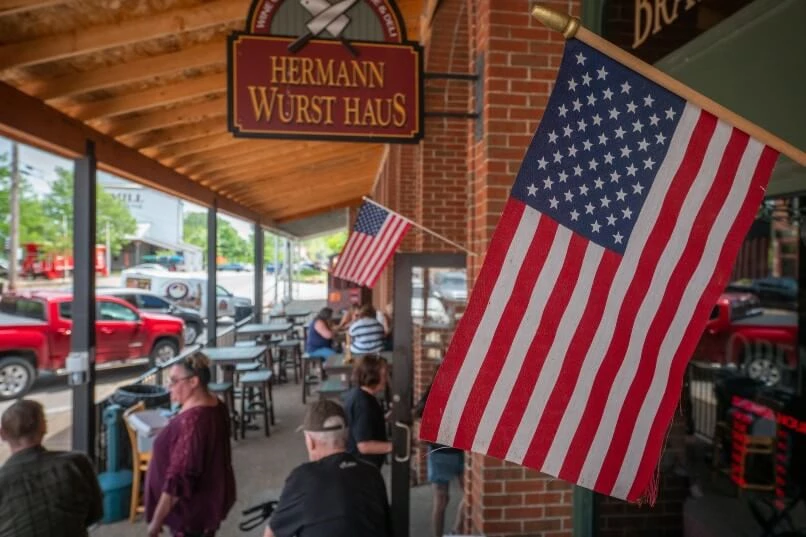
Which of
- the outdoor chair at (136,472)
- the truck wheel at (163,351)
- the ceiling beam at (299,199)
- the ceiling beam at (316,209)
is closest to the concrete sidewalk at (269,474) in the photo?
the outdoor chair at (136,472)

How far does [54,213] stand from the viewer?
30.6m

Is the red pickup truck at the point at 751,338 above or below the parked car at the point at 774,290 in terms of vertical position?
below

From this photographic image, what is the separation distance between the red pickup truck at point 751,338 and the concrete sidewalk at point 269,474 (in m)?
6.58

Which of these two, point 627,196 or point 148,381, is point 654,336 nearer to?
point 627,196

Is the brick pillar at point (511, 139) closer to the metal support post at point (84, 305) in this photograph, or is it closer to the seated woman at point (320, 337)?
the metal support post at point (84, 305)

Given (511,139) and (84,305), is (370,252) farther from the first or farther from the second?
(84,305)

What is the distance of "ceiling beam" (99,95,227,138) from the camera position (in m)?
6.29

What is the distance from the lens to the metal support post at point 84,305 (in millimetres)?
5816

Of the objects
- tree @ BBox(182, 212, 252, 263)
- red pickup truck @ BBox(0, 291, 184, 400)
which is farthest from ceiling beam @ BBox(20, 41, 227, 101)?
tree @ BBox(182, 212, 252, 263)

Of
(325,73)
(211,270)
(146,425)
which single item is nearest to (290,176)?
(211,270)

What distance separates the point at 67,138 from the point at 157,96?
946 millimetres

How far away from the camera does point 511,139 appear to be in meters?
3.51

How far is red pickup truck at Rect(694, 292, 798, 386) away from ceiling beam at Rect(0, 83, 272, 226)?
925 centimetres

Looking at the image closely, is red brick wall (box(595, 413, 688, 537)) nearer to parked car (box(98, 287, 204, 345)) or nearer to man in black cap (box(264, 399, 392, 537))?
man in black cap (box(264, 399, 392, 537))
